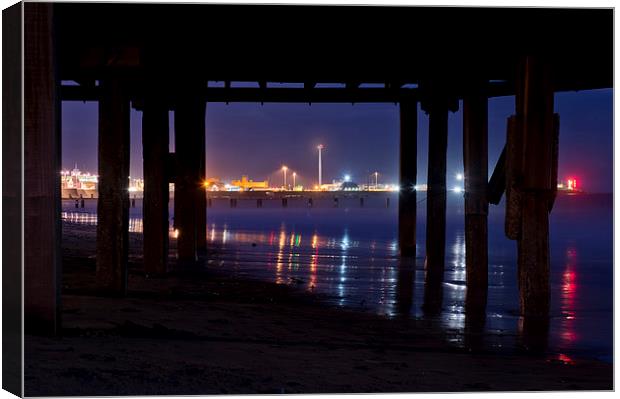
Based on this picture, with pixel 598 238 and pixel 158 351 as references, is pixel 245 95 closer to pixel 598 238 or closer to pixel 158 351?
pixel 158 351

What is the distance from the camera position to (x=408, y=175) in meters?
18.0

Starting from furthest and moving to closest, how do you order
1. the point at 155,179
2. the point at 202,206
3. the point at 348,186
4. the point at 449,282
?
the point at 348,186, the point at 202,206, the point at 449,282, the point at 155,179

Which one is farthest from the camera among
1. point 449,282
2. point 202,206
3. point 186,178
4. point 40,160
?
point 202,206

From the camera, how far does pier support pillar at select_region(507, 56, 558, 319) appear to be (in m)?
8.86

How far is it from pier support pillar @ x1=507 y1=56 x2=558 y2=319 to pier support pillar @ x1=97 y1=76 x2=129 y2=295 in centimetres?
468

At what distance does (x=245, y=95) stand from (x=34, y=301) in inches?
422

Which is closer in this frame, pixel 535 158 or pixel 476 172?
pixel 535 158

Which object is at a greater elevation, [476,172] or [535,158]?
[535,158]

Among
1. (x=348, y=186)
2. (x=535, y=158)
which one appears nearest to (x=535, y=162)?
(x=535, y=158)

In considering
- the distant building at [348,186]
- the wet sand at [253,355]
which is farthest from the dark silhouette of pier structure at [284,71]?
the distant building at [348,186]

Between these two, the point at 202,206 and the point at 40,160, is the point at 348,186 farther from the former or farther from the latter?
the point at 40,160

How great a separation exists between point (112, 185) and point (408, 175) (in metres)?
10.1

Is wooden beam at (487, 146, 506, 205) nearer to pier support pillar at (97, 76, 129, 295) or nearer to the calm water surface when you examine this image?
the calm water surface

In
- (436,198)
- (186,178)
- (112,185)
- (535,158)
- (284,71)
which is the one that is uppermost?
(284,71)
